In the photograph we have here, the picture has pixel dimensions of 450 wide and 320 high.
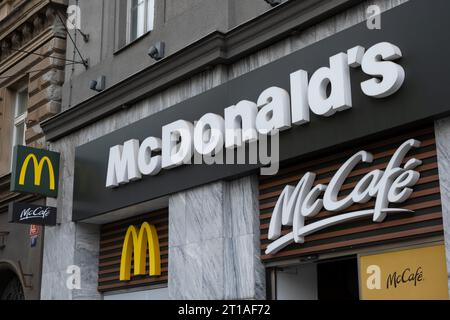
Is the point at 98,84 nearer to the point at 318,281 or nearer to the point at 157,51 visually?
the point at 157,51

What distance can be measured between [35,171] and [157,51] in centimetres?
348

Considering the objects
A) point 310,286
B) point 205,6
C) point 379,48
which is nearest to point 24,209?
point 205,6

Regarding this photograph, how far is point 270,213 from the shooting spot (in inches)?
369

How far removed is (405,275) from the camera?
761 cm

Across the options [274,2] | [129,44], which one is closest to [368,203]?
[274,2]

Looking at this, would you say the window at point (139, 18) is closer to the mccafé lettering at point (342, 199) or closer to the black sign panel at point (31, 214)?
the black sign panel at point (31, 214)

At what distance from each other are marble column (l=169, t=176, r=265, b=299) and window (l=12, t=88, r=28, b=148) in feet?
24.1

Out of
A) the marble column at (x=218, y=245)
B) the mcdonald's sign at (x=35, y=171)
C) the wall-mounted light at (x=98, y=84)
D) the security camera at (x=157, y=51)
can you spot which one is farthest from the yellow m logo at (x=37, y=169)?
the marble column at (x=218, y=245)

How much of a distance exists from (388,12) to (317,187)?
221cm

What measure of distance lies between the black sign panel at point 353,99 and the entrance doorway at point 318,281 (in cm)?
149

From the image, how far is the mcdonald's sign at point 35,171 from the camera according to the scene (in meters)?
12.9
